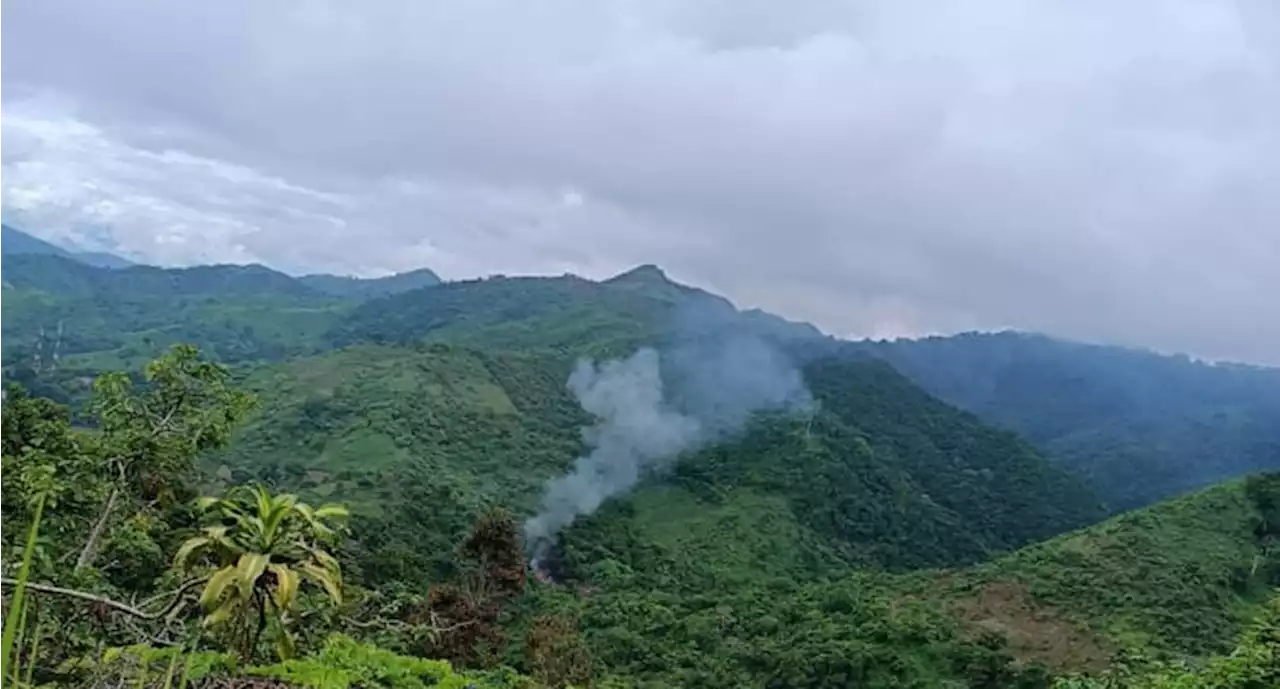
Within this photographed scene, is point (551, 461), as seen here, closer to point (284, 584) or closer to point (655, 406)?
point (655, 406)

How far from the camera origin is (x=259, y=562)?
7184 mm

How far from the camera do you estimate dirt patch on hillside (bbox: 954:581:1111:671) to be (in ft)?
124

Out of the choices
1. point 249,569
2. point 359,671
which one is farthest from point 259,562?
point 359,671

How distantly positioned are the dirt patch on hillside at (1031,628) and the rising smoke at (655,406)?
27.6m

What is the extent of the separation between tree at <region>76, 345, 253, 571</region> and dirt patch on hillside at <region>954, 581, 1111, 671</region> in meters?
32.8

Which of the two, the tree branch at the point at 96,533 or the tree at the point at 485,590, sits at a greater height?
the tree branch at the point at 96,533

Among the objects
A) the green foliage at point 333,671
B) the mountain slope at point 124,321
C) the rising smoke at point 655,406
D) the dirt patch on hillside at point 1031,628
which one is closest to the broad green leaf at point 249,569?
the green foliage at point 333,671

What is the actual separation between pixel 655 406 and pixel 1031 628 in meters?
56.8

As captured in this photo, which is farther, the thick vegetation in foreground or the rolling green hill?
the rolling green hill

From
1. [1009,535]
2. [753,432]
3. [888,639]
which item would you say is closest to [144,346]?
[753,432]

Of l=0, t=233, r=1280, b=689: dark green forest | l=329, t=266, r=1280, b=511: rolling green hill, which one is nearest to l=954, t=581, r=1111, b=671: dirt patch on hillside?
l=0, t=233, r=1280, b=689: dark green forest

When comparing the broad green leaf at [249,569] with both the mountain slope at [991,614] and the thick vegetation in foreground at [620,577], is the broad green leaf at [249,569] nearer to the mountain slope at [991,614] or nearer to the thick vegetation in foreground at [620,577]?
the thick vegetation in foreground at [620,577]

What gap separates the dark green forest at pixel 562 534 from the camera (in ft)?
25.2

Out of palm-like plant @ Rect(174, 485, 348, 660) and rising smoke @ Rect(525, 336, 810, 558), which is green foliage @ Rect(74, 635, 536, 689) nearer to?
palm-like plant @ Rect(174, 485, 348, 660)
